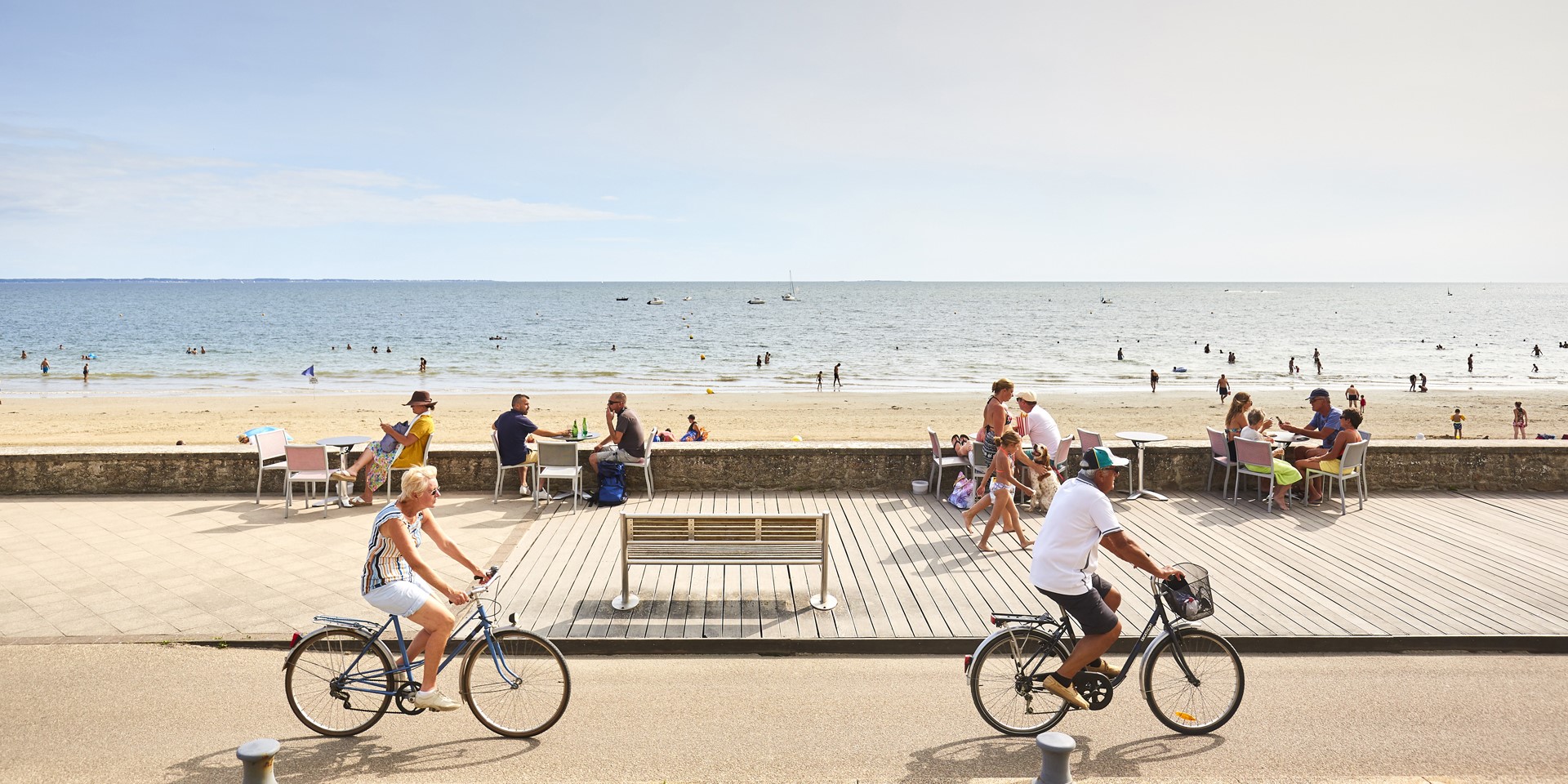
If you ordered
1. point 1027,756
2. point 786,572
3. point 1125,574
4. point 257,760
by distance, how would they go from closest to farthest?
point 257,760 → point 1027,756 → point 1125,574 → point 786,572

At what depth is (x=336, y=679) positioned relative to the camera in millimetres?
4938

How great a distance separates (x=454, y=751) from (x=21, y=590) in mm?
4998

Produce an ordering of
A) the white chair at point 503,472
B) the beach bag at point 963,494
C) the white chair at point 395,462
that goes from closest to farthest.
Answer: the white chair at point 395,462
the beach bag at point 963,494
the white chair at point 503,472

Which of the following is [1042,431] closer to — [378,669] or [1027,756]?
[1027,756]

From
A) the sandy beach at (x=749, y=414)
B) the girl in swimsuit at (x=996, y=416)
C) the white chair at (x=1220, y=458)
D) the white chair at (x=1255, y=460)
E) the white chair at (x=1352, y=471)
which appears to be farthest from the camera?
the sandy beach at (x=749, y=414)

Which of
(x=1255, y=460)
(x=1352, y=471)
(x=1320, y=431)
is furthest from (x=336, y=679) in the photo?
(x=1320, y=431)

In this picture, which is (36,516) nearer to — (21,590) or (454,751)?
(21,590)

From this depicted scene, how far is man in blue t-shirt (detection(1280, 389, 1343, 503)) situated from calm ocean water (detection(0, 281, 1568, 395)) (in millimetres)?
30453

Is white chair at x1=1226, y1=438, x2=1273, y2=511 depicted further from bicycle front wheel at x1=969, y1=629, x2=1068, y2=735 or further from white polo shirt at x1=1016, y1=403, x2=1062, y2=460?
bicycle front wheel at x1=969, y1=629, x2=1068, y2=735

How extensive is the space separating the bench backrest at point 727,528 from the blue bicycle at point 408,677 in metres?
2.00

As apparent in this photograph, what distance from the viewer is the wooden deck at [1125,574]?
263 inches

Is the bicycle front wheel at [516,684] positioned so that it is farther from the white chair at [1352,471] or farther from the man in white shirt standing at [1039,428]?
the white chair at [1352,471]

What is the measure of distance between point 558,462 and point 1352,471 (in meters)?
8.79

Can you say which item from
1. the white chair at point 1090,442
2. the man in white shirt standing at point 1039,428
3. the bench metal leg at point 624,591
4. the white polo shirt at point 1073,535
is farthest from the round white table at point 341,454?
the white polo shirt at point 1073,535
